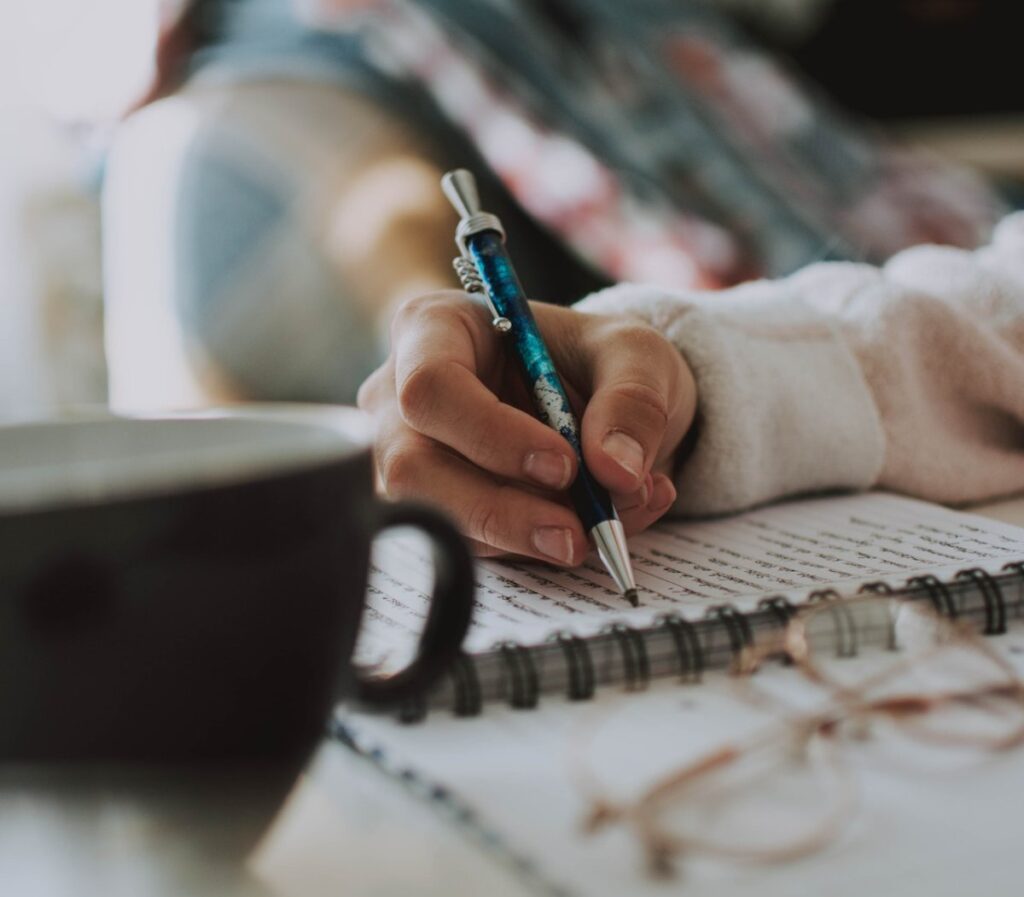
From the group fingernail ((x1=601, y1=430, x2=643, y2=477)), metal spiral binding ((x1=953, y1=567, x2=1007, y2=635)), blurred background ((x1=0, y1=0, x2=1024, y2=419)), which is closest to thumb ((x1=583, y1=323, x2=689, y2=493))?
fingernail ((x1=601, y1=430, x2=643, y2=477))

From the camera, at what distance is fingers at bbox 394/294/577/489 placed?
36 cm

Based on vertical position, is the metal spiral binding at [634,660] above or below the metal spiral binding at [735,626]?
below

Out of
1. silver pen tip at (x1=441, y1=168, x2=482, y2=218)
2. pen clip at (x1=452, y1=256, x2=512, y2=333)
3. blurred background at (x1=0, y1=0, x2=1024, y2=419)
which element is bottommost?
blurred background at (x1=0, y1=0, x2=1024, y2=419)

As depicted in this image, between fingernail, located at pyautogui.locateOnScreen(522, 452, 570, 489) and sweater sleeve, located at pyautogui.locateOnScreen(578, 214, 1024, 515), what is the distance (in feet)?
0.37

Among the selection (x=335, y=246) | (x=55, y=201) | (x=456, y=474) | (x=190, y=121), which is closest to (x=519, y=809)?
(x=456, y=474)

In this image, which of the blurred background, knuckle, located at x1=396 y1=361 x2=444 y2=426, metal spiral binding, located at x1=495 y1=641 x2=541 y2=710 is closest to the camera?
metal spiral binding, located at x1=495 y1=641 x2=541 y2=710

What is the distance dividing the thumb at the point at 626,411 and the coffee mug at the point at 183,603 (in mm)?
157

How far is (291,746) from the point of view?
201 millimetres

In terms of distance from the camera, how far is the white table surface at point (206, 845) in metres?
0.18

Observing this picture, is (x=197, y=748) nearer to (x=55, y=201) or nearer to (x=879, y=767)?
(x=879, y=767)

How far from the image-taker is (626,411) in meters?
0.37

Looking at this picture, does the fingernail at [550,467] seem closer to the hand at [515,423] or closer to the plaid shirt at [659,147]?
the hand at [515,423]

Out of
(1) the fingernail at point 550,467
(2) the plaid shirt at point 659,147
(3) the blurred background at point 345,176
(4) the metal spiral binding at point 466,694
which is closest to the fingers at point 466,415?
(1) the fingernail at point 550,467

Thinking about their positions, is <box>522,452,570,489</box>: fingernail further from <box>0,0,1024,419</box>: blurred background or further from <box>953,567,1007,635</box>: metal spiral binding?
<box>0,0,1024,419</box>: blurred background
